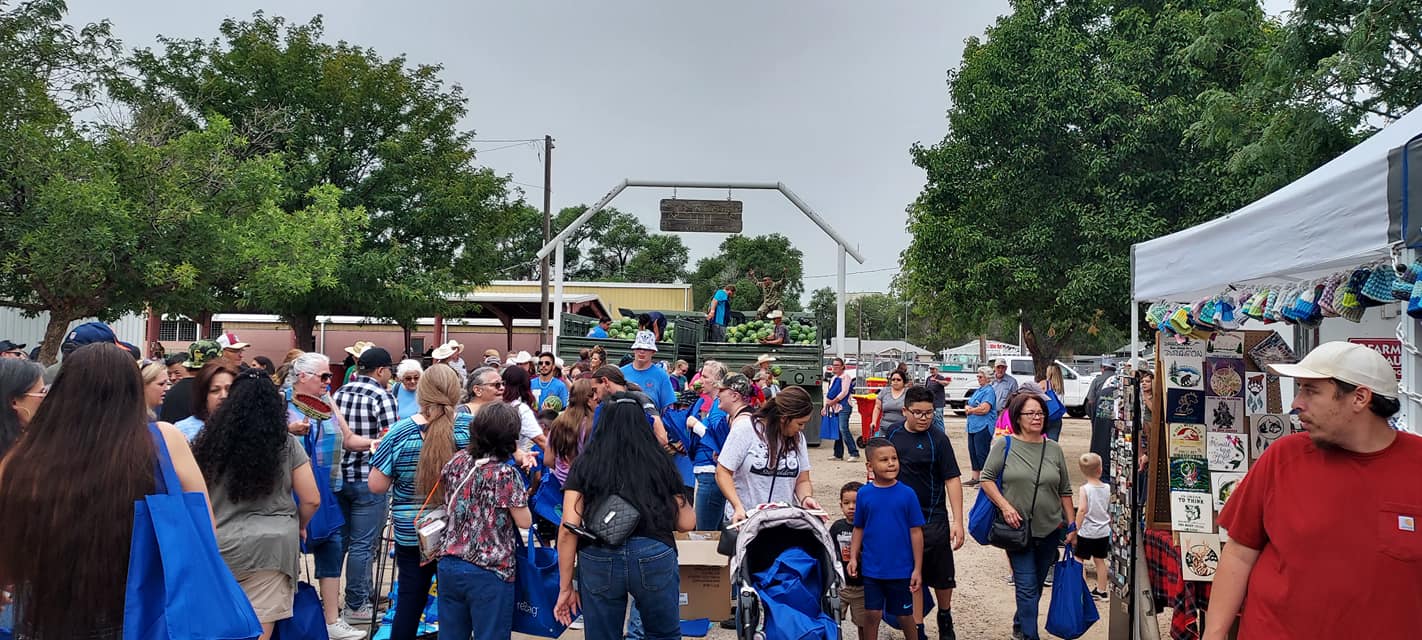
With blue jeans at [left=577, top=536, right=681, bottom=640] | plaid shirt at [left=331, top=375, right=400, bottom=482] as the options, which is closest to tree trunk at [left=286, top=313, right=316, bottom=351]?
plaid shirt at [left=331, top=375, right=400, bottom=482]

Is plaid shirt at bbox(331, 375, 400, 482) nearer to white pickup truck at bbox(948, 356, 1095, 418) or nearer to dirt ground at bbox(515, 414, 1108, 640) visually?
dirt ground at bbox(515, 414, 1108, 640)

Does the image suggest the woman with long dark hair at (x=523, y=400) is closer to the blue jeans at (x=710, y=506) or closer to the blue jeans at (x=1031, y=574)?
the blue jeans at (x=710, y=506)

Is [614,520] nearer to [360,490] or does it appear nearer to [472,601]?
[472,601]

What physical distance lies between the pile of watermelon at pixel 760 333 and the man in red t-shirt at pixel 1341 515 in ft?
50.5

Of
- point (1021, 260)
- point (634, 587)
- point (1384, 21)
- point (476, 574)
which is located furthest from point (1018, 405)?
point (1021, 260)

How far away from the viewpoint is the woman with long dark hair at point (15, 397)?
12.0 ft

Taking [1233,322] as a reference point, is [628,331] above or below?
above

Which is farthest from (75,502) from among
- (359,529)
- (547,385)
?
(547,385)

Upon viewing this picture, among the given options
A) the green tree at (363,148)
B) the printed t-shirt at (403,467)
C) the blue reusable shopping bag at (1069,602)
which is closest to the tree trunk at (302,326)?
the green tree at (363,148)

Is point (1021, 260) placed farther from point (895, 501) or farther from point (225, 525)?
point (225, 525)

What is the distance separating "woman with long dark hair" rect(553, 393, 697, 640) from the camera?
4316mm

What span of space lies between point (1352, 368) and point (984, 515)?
126 inches

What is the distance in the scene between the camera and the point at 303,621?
4129mm

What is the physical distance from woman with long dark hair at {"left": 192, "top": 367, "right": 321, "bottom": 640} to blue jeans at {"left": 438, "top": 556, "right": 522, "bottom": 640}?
695mm
